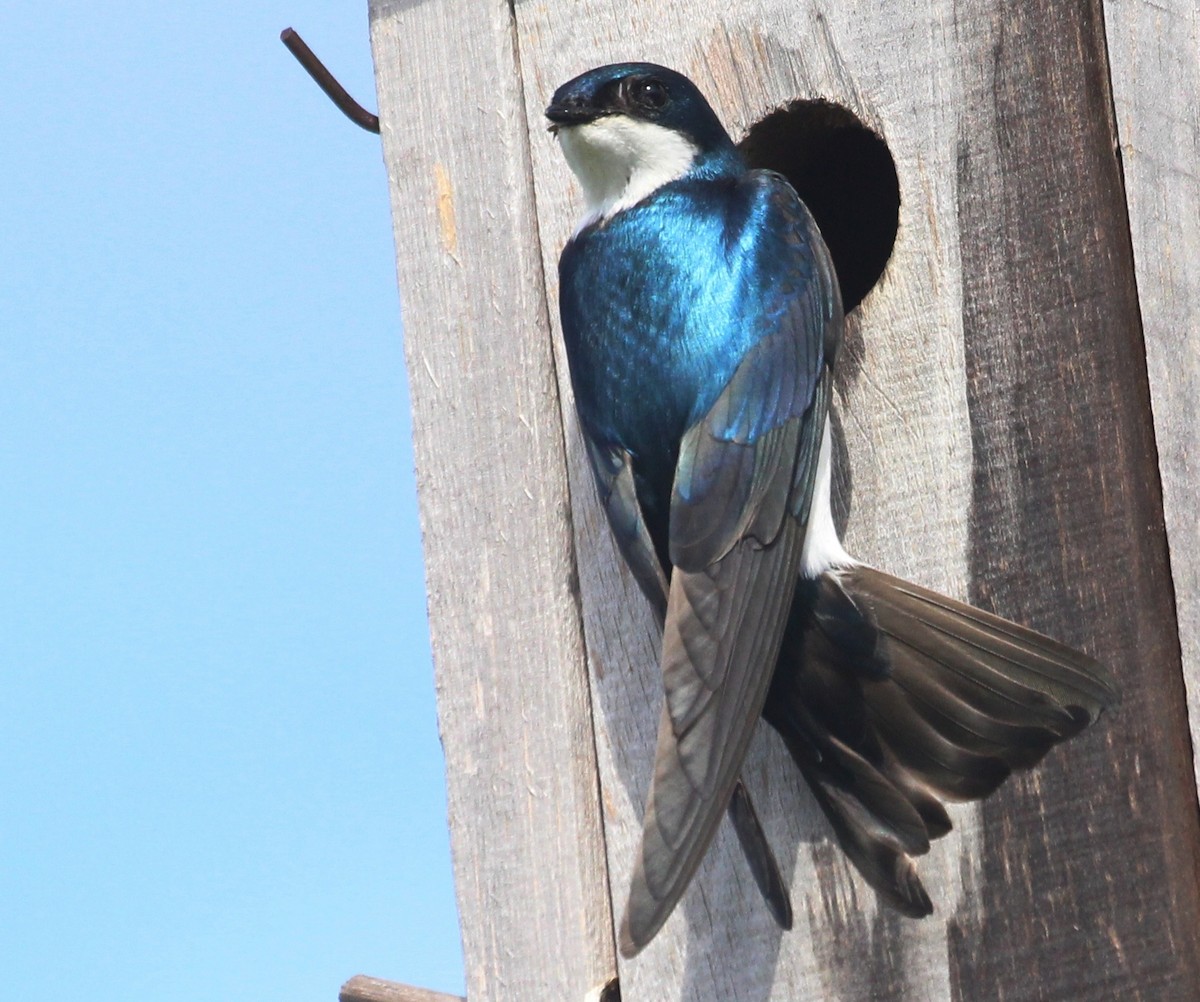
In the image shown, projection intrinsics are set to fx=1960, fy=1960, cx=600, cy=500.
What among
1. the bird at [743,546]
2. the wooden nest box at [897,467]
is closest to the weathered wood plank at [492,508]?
the wooden nest box at [897,467]

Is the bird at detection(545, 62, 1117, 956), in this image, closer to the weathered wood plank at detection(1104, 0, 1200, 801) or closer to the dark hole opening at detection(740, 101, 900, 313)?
the weathered wood plank at detection(1104, 0, 1200, 801)

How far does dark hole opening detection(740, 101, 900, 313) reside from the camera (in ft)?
7.70

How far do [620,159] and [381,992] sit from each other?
0.84 m

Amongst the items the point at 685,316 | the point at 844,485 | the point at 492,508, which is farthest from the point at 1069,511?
the point at 492,508

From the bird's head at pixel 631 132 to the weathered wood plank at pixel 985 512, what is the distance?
0.18 ft

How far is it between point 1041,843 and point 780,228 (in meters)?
0.62

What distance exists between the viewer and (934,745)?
5.41ft

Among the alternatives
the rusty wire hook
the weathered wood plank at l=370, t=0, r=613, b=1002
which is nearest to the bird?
the weathered wood plank at l=370, t=0, r=613, b=1002

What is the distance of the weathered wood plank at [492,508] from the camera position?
184 centimetres

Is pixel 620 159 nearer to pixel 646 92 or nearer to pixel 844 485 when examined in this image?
pixel 646 92

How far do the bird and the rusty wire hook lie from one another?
0.30 meters

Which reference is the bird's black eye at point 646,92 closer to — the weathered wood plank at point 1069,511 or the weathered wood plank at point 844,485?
the weathered wood plank at point 844,485

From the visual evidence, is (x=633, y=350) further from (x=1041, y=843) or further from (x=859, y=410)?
(x=1041, y=843)

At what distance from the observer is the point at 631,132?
1910 mm
